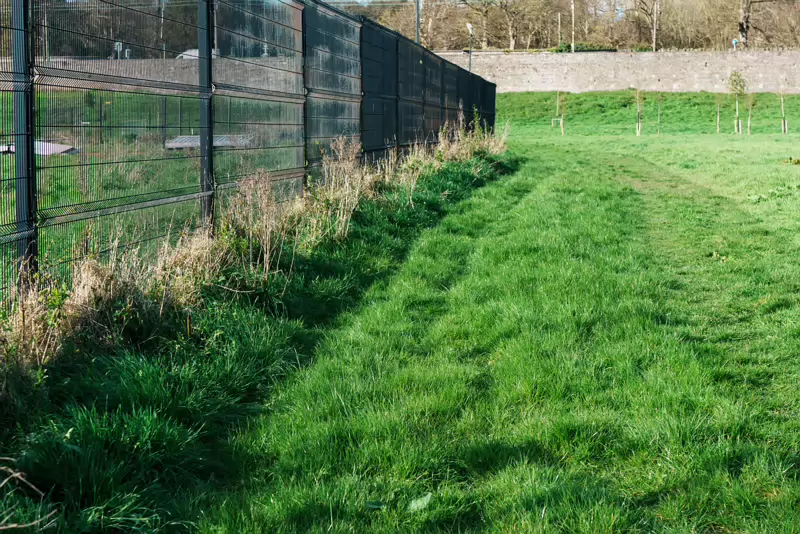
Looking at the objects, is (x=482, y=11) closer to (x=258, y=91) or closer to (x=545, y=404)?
(x=258, y=91)

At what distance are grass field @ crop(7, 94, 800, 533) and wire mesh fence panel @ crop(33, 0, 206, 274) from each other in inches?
34.4

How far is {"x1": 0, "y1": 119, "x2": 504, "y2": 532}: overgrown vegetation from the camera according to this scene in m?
2.77

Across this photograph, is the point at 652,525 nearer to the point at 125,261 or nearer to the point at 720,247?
the point at 125,261

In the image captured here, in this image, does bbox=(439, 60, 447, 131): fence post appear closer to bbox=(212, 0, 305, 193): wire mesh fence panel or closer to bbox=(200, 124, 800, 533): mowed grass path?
bbox=(212, 0, 305, 193): wire mesh fence panel

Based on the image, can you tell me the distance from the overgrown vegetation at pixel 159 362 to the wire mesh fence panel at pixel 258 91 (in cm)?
55

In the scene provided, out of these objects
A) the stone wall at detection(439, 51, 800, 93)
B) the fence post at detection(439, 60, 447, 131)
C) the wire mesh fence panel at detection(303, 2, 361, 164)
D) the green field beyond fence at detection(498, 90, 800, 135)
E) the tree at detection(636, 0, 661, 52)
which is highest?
the tree at detection(636, 0, 661, 52)

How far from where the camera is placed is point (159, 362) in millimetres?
3932

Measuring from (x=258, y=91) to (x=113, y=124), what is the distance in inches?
90.0

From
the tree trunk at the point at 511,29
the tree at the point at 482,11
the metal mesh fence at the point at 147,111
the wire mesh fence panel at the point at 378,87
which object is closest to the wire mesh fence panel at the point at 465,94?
the wire mesh fence panel at the point at 378,87

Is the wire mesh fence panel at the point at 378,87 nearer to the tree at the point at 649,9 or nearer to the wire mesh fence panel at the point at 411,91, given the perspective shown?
the wire mesh fence panel at the point at 411,91

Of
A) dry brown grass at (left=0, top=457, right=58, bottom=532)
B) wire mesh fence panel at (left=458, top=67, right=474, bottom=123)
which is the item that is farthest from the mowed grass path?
wire mesh fence panel at (left=458, top=67, right=474, bottom=123)

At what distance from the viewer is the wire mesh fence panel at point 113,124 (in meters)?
4.25

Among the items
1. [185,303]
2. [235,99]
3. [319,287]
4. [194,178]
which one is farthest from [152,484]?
[235,99]

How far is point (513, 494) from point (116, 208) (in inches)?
128
